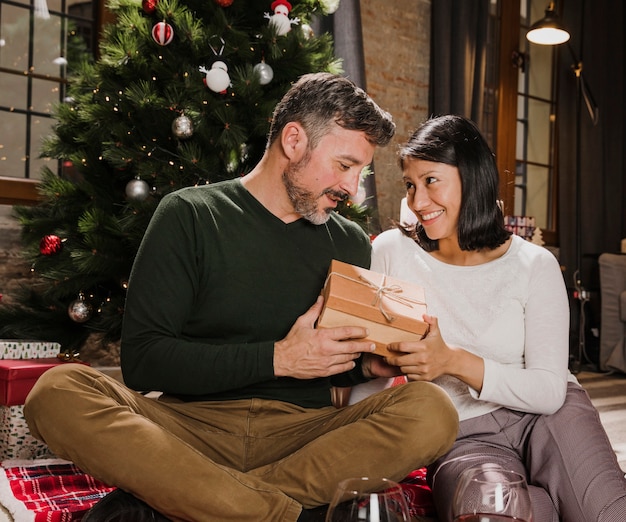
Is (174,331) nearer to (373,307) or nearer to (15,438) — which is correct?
(373,307)

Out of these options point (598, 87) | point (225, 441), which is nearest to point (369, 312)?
point (225, 441)

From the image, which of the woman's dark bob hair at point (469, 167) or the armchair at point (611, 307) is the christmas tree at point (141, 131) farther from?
the armchair at point (611, 307)

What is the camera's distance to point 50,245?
103 inches

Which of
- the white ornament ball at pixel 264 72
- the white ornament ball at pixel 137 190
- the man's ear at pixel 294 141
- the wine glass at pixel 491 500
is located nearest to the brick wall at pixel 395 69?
the white ornament ball at pixel 264 72

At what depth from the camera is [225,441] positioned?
5.03ft

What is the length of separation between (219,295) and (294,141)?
403mm

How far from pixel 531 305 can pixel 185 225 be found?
2.56 feet

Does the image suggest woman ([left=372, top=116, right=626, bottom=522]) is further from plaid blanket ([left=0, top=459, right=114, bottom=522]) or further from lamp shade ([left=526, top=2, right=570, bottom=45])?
lamp shade ([left=526, top=2, right=570, bottom=45])

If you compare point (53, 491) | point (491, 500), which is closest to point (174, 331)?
point (53, 491)

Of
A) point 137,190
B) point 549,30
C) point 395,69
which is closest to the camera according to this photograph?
point 137,190

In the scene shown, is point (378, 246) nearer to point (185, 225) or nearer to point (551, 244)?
A: point (185, 225)

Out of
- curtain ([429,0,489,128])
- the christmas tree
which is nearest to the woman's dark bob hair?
the christmas tree

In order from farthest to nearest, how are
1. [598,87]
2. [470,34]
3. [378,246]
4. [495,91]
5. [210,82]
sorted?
1. [598,87]
2. [495,91]
3. [470,34]
4. [210,82]
5. [378,246]

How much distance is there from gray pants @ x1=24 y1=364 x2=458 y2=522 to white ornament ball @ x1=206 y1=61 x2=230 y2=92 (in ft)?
4.18
